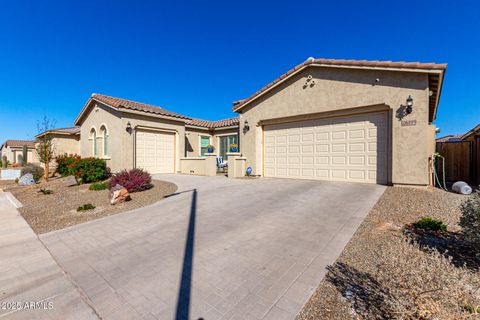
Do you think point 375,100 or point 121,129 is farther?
point 121,129

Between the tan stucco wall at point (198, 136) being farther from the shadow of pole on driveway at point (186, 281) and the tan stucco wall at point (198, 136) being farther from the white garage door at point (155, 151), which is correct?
the shadow of pole on driveway at point (186, 281)

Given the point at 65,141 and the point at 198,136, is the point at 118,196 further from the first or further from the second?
the point at 65,141

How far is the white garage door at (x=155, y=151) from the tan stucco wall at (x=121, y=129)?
354 mm

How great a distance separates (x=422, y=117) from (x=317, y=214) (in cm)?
550

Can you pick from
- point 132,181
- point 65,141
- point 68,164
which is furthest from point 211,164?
point 65,141

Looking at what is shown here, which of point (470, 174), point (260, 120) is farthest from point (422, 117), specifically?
point (260, 120)

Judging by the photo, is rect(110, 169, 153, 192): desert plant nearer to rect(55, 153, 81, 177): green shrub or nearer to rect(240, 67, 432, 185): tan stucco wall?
rect(55, 153, 81, 177): green shrub

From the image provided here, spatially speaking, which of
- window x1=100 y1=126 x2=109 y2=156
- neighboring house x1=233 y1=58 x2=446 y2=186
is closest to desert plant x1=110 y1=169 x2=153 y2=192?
neighboring house x1=233 y1=58 x2=446 y2=186

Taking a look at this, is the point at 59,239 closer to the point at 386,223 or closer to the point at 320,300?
the point at 320,300

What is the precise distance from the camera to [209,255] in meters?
3.46

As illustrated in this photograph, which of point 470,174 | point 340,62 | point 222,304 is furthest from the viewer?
point 470,174

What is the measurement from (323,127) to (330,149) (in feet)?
3.35

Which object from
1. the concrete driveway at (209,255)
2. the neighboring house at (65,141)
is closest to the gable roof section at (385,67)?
the concrete driveway at (209,255)

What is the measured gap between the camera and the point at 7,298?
2688 millimetres
